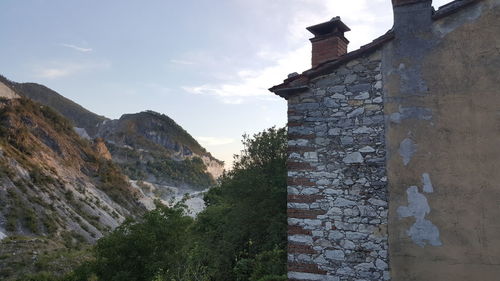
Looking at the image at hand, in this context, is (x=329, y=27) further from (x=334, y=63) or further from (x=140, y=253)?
(x=140, y=253)

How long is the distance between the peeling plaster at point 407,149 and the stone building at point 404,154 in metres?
0.02

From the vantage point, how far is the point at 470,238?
5391 millimetres

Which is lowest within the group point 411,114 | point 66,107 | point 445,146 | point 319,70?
point 445,146

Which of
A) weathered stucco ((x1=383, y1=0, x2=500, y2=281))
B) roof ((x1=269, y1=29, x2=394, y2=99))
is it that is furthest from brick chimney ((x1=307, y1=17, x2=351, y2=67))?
weathered stucco ((x1=383, y1=0, x2=500, y2=281))

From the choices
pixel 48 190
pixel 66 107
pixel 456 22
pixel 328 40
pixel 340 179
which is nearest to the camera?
pixel 456 22

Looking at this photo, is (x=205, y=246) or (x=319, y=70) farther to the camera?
(x=205, y=246)

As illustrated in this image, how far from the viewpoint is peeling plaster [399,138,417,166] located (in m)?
5.86

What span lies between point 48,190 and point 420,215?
2862 cm

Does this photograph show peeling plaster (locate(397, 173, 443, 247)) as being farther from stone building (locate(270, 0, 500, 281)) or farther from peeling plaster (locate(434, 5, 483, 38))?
peeling plaster (locate(434, 5, 483, 38))

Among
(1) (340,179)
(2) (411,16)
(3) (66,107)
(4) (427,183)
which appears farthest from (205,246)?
(3) (66,107)

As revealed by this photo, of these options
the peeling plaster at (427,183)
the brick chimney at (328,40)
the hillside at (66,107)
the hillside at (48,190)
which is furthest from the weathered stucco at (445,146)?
the hillside at (66,107)

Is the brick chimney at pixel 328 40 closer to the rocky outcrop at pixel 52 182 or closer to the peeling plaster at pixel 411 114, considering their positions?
the peeling plaster at pixel 411 114

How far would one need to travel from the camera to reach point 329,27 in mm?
7492

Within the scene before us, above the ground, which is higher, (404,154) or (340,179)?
(404,154)
